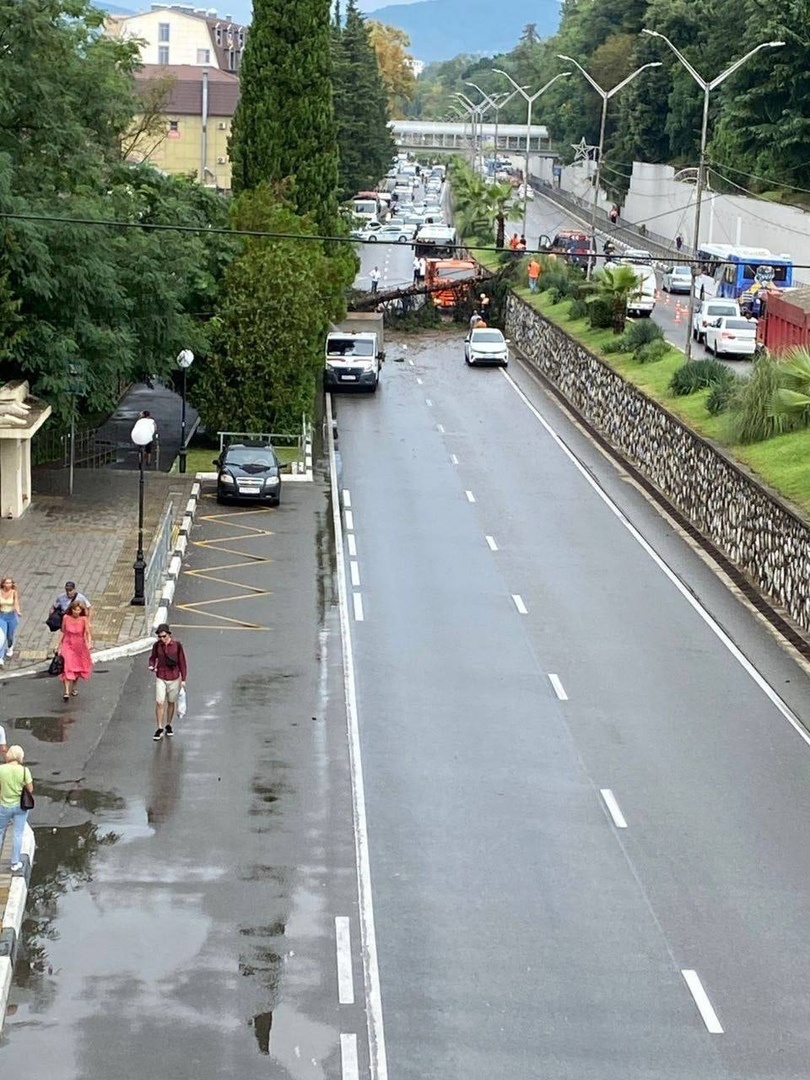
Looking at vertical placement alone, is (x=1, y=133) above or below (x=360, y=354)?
above

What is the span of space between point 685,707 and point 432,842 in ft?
22.2

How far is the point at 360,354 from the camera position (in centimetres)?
5875

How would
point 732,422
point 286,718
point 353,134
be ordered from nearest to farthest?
point 286,718
point 732,422
point 353,134

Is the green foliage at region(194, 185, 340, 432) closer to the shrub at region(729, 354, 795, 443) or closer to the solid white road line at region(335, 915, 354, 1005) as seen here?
the shrub at region(729, 354, 795, 443)

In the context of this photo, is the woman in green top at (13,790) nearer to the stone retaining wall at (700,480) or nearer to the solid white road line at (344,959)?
the solid white road line at (344,959)

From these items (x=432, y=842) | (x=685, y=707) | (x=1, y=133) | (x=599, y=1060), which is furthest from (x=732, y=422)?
(x=599, y=1060)

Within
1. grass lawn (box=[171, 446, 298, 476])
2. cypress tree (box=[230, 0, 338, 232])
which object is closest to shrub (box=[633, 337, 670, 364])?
grass lawn (box=[171, 446, 298, 476])

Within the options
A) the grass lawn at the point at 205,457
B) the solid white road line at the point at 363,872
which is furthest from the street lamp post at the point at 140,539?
the grass lawn at the point at 205,457

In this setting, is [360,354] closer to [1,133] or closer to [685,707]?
[1,133]

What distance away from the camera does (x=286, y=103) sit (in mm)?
59469

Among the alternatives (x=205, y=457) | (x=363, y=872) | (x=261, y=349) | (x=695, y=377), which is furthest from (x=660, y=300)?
(x=363, y=872)

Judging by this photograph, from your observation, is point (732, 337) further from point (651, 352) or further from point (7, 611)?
point (7, 611)

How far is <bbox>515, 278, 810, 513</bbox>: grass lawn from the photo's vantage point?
33.4 meters

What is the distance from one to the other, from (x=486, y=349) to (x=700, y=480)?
26068mm
